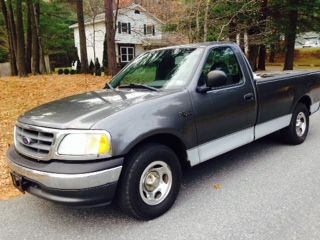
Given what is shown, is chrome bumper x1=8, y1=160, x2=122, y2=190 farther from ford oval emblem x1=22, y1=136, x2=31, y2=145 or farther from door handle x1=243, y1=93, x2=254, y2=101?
door handle x1=243, y1=93, x2=254, y2=101

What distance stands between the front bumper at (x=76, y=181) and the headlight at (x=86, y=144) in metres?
0.10

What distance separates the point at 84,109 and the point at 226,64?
224 cm

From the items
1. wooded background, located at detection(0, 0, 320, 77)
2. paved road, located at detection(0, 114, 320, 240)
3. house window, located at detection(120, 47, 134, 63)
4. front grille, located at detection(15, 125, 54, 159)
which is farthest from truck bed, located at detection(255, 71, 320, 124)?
house window, located at detection(120, 47, 134, 63)

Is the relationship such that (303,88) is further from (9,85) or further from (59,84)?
(9,85)

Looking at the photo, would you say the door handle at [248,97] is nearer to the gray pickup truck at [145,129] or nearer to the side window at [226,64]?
the gray pickup truck at [145,129]

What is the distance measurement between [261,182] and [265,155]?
1.20 m

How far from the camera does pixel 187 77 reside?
4.07 m

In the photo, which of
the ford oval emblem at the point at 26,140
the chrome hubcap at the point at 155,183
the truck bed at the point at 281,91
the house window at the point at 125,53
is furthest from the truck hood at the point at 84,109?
the house window at the point at 125,53

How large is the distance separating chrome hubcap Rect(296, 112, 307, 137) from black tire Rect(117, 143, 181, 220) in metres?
3.30

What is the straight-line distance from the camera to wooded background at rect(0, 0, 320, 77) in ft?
42.5

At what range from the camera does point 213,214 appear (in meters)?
3.60

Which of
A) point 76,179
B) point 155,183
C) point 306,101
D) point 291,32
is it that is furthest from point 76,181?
point 291,32

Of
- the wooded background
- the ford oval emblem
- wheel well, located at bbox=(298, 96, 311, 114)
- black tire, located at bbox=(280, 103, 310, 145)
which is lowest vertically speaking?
black tire, located at bbox=(280, 103, 310, 145)

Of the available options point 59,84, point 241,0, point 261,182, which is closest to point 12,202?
point 261,182
